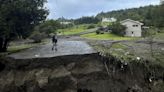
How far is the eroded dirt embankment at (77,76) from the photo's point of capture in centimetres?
2181

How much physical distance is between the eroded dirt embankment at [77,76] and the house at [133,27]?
4078cm

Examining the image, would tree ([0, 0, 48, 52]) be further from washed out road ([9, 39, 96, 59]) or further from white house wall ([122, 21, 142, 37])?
white house wall ([122, 21, 142, 37])

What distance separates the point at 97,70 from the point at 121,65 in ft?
6.40

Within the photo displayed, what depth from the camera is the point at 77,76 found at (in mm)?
21953

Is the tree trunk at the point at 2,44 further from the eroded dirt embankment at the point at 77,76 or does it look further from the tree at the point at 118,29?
the tree at the point at 118,29

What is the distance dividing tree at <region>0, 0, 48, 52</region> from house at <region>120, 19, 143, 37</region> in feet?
112

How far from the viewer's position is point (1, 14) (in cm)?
2809

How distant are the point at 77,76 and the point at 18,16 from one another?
35.5 ft

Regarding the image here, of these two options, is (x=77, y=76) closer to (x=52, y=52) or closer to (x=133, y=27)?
(x=52, y=52)

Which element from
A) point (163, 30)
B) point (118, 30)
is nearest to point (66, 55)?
point (163, 30)

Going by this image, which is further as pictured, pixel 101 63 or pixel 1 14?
pixel 1 14

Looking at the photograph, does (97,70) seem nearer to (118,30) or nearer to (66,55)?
(66,55)

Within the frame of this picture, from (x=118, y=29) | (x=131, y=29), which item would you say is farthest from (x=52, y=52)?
(x=131, y=29)

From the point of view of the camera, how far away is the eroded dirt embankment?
21812 mm
